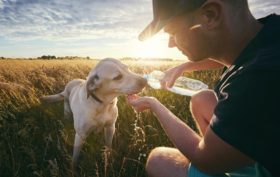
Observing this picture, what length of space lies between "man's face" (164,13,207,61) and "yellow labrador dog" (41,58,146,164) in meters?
2.40

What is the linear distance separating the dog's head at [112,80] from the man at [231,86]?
1987 millimetres

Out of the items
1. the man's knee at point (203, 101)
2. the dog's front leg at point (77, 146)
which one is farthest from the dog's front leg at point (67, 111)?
the man's knee at point (203, 101)

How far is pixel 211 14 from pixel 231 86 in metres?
0.48

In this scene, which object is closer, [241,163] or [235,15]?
[241,163]

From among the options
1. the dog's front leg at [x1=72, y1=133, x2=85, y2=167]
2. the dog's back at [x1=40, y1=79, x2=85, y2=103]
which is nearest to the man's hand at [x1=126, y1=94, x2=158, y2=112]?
the dog's front leg at [x1=72, y1=133, x2=85, y2=167]

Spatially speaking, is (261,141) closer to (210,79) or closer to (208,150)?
(208,150)

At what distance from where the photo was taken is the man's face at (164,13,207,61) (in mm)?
2301

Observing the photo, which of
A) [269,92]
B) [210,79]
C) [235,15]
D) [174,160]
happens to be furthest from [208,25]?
[210,79]

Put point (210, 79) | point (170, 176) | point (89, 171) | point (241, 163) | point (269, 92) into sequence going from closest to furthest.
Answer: point (269, 92), point (241, 163), point (170, 176), point (89, 171), point (210, 79)

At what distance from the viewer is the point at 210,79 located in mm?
8094

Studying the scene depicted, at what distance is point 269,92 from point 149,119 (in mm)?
3482

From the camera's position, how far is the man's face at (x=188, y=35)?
2301mm

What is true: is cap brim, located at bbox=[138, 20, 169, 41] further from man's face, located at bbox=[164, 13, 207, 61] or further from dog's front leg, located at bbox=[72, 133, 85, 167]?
dog's front leg, located at bbox=[72, 133, 85, 167]

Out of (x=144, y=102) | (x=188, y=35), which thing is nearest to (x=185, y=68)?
(x=144, y=102)
